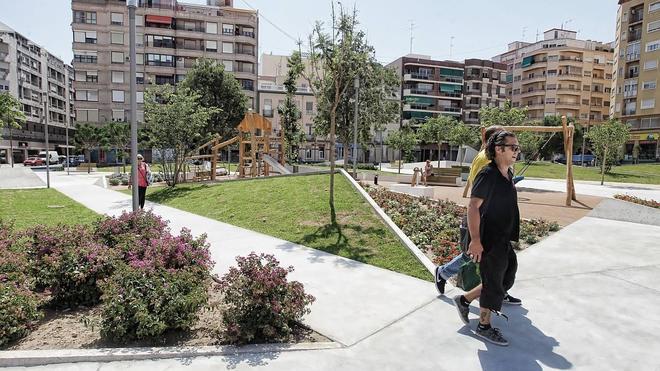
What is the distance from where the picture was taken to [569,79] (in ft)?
248

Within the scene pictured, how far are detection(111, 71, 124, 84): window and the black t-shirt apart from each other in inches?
2406

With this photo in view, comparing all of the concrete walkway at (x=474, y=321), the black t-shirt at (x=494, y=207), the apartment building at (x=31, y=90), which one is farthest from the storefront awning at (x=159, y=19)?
the black t-shirt at (x=494, y=207)

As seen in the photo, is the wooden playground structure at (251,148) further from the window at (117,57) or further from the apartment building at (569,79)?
the apartment building at (569,79)

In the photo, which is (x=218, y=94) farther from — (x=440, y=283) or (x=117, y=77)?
(x=440, y=283)

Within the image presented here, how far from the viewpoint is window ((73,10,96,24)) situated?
55875 millimetres

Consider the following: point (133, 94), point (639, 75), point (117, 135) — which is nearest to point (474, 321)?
point (133, 94)

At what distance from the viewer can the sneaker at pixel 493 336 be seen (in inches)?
156

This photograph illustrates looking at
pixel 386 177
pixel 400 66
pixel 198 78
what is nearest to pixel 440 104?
pixel 400 66

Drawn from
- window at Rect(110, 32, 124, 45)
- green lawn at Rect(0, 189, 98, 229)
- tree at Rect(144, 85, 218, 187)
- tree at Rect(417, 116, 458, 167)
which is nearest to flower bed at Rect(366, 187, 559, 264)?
green lawn at Rect(0, 189, 98, 229)

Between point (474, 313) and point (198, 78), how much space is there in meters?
43.7

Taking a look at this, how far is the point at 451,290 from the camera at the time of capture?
5.41 meters

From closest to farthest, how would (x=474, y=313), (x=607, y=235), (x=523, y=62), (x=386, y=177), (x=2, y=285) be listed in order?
(x=2, y=285), (x=474, y=313), (x=607, y=235), (x=386, y=177), (x=523, y=62)

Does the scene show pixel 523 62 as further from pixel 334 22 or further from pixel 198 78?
pixel 334 22

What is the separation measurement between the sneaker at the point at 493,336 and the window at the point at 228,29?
63.4m
